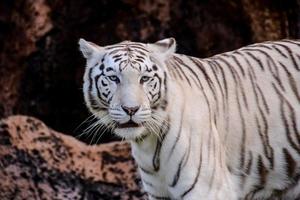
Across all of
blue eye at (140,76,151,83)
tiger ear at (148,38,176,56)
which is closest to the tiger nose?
blue eye at (140,76,151,83)

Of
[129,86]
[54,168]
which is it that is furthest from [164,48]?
[54,168]

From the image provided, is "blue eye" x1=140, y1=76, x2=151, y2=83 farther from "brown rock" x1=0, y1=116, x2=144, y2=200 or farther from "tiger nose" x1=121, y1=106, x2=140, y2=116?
"brown rock" x1=0, y1=116, x2=144, y2=200

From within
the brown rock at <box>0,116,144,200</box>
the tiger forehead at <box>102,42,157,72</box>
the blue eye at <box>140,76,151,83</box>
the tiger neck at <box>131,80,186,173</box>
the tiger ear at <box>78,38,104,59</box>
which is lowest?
the brown rock at <box>0,116,144,200</box>

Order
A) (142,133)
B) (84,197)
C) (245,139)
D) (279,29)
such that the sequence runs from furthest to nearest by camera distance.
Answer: (279,29), (84,197), (245,139), (142,133)

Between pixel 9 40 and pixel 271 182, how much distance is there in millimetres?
3198

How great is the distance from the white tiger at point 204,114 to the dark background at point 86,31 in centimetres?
195

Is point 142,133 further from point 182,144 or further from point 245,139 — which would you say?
point 245,139

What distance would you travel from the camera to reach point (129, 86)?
4.55m

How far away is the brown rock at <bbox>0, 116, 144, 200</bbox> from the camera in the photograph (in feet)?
19.9

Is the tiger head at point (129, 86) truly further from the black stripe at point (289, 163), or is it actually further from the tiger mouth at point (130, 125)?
the black stripe at point (289, 163)

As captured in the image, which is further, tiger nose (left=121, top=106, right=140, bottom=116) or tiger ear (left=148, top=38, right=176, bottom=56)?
tiger ear (left=148, top=38, right=176, bottom=56)

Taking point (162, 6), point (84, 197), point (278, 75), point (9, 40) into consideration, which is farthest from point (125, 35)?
point (278, 75)

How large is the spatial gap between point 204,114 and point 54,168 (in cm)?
157

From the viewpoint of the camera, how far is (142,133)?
15.4ft
